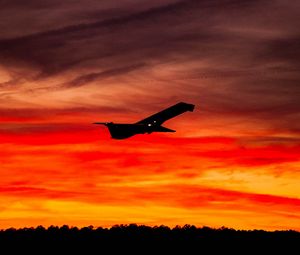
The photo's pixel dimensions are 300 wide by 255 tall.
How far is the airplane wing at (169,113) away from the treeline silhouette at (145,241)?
5651 cm

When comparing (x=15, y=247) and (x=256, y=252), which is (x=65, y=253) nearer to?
(x=15, y=247)

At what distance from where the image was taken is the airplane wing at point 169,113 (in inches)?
3044

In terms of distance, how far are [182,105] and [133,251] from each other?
59002 millimetres

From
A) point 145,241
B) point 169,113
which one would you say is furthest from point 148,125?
point 145,241

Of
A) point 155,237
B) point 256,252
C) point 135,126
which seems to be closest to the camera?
point 135,126

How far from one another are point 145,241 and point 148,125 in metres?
64.4

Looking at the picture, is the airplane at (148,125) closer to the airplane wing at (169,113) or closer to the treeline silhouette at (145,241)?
the airplane wing at (169,113)

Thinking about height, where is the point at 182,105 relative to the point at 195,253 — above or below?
above

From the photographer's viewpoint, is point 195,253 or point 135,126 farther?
point 195,253

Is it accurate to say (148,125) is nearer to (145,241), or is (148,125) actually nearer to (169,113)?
(169,113)

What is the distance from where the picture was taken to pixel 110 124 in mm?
76062

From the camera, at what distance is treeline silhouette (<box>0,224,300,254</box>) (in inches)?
5182

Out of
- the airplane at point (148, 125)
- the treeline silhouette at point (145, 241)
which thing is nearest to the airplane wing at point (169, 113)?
the airplane at point (148, 125)

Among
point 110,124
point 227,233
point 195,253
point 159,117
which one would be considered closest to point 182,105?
point 159,117
